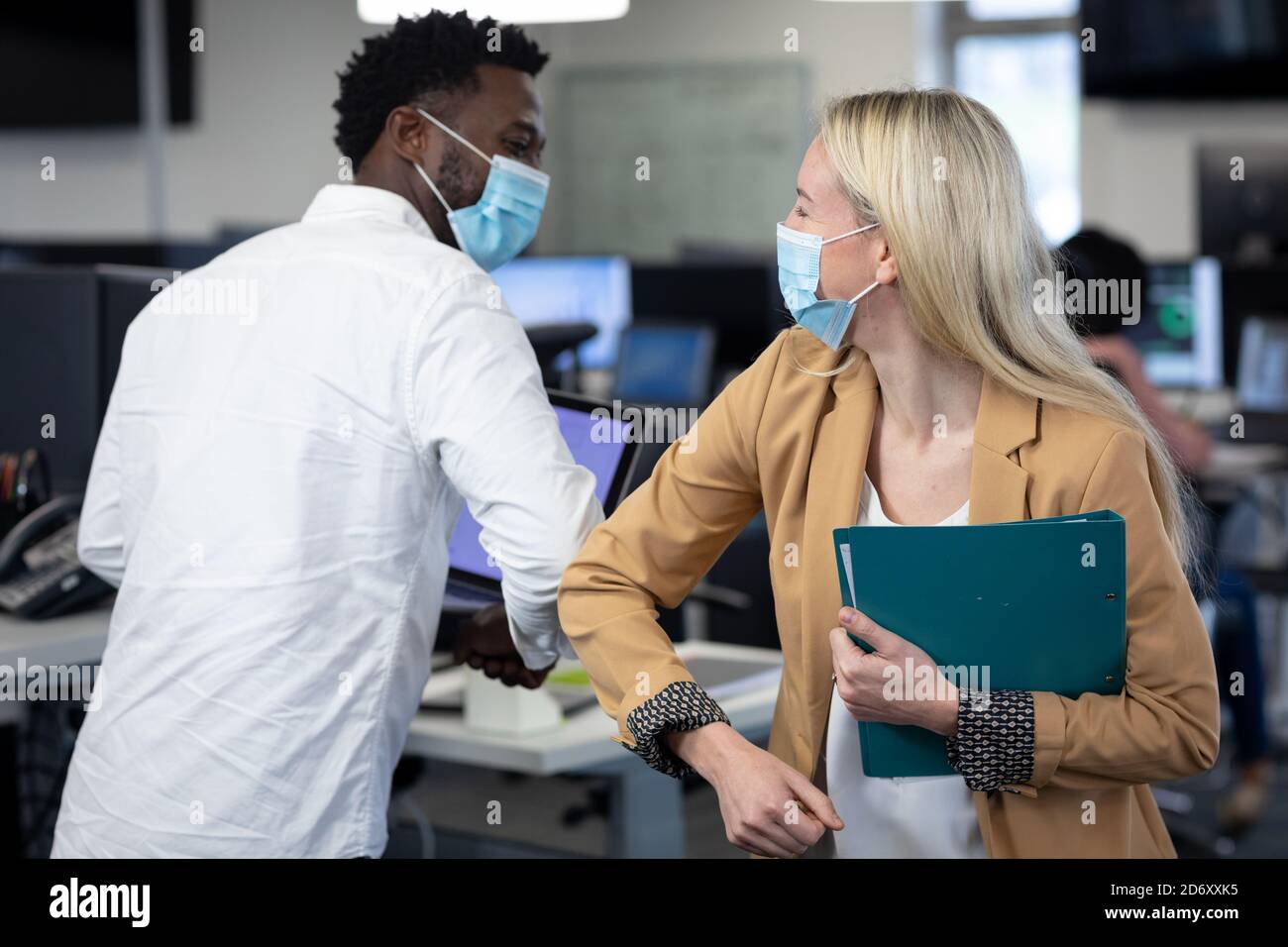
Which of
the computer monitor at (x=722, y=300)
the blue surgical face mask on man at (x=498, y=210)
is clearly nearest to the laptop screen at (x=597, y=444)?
the blue surgical face mask on man at (x=498, y=210)

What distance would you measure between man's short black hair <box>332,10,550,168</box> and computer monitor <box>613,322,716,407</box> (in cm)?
311

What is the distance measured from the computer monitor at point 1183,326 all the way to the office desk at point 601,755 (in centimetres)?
313

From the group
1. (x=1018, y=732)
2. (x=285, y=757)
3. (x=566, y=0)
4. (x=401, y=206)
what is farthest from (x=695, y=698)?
(x=566, y=0)

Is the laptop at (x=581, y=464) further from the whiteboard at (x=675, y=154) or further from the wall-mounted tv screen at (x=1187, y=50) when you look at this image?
the whiteboard at (x=675, y=154)

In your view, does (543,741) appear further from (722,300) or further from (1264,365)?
(1264,365)

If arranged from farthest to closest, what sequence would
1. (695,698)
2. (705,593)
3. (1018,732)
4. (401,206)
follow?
1. (705,593)
2. (401,206)
3. (695,698)
4. (1018,732)

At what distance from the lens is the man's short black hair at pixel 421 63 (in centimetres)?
158

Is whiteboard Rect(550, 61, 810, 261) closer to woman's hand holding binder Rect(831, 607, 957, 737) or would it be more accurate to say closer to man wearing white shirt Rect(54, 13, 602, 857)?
man wearing white shirt Rect(54, 13, 602, 857)

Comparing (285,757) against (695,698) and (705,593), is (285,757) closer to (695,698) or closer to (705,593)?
(695,698)

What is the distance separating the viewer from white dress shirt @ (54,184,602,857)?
1.38 meters

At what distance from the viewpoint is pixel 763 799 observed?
46.9 inches

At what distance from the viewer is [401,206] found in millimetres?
1535
